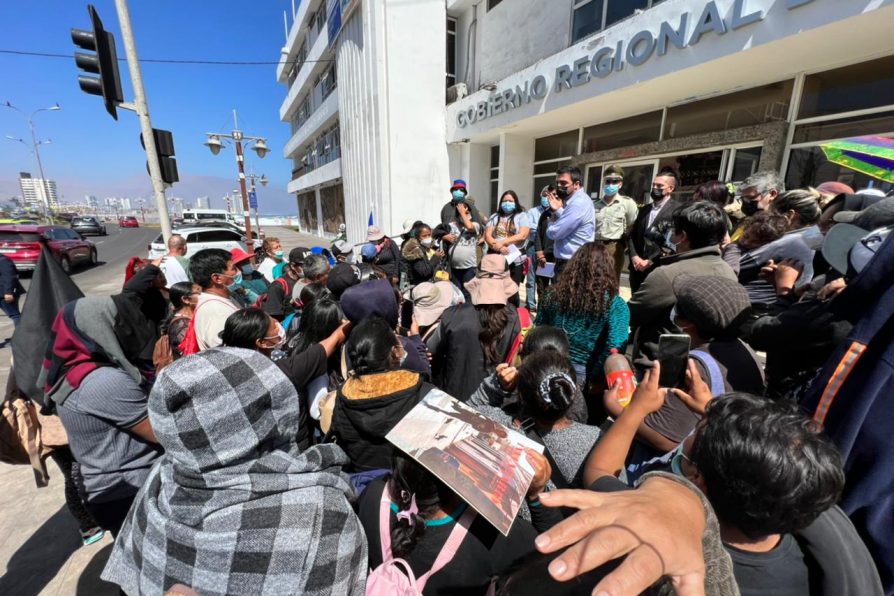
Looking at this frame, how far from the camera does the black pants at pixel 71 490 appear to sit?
2.14 m

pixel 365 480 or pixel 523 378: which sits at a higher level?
pixel 523 378

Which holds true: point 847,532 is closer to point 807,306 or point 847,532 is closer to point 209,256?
point 807,306

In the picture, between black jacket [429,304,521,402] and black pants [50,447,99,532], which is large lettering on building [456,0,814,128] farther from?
black pants [50,447,99,532]

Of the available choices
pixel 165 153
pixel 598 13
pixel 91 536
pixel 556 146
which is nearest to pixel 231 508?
pixel 91 536

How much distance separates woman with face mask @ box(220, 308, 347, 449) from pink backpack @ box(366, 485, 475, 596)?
1114 millimetres

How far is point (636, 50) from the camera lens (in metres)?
5.49

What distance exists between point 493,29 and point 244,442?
11676 millimetres

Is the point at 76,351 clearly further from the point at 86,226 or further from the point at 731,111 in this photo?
the point at 86,226

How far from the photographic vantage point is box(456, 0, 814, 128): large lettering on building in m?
4.36

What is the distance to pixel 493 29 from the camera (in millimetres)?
9648

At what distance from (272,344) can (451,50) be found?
41.3 feet

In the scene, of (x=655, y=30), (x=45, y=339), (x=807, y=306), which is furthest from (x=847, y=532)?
(x=655, y=30)

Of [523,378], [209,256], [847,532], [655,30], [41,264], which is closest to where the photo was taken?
[847,532]

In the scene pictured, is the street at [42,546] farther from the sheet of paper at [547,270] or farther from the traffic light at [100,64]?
the traffic light at [100,64]
